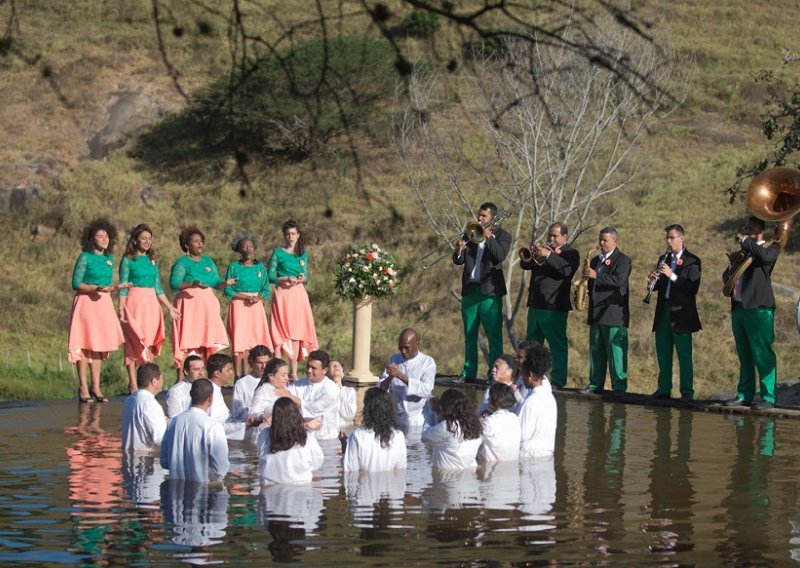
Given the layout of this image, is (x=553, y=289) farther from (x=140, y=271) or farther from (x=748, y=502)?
(x=748, y=502)

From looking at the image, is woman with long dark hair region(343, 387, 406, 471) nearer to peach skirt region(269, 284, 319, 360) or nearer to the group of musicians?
the group of musicians

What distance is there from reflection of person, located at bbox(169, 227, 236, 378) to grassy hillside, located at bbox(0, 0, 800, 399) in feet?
29.7

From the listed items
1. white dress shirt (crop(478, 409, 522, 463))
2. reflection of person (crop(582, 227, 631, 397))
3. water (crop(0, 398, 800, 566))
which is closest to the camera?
water (crop(0, 398, 800, 566))

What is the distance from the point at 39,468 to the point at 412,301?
21156mm

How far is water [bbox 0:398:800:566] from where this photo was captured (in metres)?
7.88

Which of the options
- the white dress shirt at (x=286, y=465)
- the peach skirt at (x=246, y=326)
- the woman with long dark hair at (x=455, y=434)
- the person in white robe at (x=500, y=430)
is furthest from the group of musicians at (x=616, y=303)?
the white dress shirt at (x=286, y=465)

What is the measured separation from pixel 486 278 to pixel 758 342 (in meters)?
3.24

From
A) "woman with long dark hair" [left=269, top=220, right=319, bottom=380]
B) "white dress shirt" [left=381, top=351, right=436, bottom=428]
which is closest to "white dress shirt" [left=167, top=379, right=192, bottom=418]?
"white dress shirt" [left=381, top=351, right=436, bottom=428]

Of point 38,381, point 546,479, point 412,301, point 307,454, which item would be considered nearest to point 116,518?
point 307,454

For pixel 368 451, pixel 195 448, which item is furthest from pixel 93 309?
pixel 368 451

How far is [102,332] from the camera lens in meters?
14.4

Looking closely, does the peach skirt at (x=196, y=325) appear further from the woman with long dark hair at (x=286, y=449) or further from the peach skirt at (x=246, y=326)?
the woman with long dark hair at (x=286, y=449)

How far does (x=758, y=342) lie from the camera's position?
13.7m

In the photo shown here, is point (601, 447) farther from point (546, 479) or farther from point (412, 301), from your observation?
point (412, 301)
